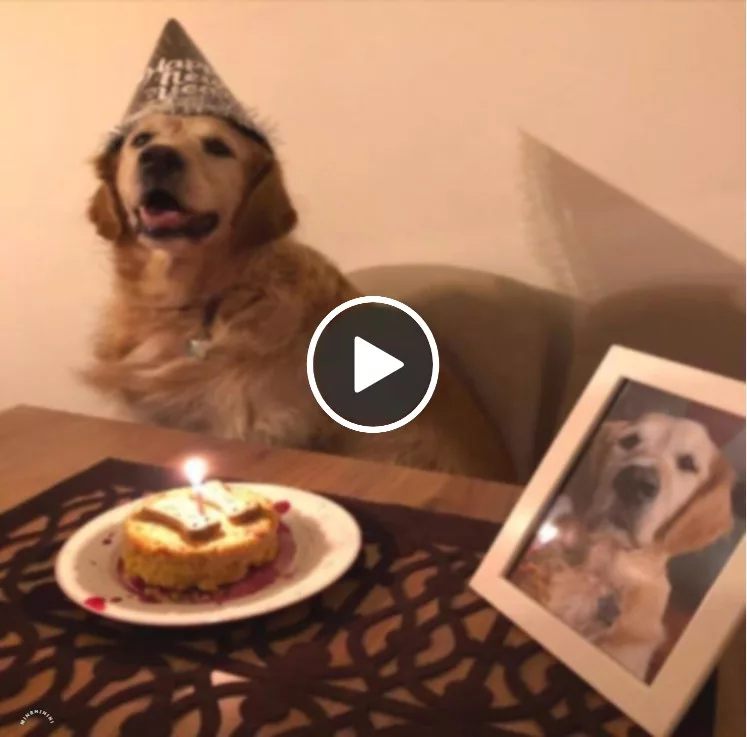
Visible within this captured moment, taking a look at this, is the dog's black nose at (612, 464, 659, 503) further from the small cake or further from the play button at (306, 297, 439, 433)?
the play button at (306, 297, 439, 433)

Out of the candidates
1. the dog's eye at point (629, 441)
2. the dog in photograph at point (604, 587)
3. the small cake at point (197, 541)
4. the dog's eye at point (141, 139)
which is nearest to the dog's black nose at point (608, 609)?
the dog in photograph at point (604, 587)

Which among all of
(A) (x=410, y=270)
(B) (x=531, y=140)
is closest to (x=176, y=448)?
(A) (x=410, y=270)

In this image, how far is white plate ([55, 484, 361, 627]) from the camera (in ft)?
1.75

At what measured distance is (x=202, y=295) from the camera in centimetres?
99

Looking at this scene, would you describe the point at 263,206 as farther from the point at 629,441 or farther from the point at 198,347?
the point at 629,441

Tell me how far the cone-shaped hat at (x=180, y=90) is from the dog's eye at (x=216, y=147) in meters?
0.03

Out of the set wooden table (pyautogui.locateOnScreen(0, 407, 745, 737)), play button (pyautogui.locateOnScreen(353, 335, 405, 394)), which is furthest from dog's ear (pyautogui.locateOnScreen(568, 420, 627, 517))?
play button (pyautogui.locateOnScreen(353, 335, 405, 394))

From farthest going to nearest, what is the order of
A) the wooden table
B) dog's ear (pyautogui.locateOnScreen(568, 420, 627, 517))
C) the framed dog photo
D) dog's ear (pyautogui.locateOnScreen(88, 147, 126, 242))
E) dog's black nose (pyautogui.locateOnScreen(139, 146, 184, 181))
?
dog's ear (pyautogui.locateOnScreen(88, 147, 126, 242))
dog's black nose (pyautogui.locateOnScreen(139, 146, 184, 181))
the wooden table
dog's ear (pyautogui.locateOnScreen(568, 420, 627, 517))
the framed dog photo

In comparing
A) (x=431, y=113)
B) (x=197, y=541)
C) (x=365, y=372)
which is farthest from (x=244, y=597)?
(x=431, y=113)

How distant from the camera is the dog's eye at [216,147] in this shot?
918 mm

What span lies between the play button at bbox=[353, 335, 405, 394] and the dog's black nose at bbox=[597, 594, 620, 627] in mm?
495

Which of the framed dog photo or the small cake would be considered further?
the small cake

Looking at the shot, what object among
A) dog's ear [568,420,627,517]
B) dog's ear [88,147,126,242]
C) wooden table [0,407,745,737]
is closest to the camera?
dog's ear [568,420,627,517]

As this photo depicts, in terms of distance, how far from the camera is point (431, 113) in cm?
110
